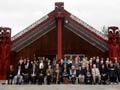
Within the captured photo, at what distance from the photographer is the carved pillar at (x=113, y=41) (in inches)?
1156

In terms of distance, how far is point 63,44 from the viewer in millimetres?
31812

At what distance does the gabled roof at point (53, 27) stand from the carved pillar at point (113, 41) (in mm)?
820

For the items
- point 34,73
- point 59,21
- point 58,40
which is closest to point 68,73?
point 34,73

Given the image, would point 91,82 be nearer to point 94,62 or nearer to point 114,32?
point 94,62

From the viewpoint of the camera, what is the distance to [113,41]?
1164 inches

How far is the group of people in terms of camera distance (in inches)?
991

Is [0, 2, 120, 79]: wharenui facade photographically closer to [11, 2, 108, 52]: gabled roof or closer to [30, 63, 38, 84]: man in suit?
[11, 2, 108, 52]: gabled roof

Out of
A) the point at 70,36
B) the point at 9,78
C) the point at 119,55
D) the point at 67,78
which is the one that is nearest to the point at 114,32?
the point at 119,55

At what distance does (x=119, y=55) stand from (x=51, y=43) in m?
4.96

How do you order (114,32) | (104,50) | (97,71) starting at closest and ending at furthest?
(97,71) → (114,32) → (104,50)

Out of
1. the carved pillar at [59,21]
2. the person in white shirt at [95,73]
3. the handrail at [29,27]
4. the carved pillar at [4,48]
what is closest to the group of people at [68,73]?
the person in white shirt at [95,73]

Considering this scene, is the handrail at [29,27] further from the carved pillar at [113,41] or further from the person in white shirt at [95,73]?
the person in white shirt at [95,73]

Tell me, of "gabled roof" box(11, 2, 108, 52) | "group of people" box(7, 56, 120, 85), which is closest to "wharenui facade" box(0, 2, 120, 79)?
"gabled roof" box(11, 2, 108, 52)

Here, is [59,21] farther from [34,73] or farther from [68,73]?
[34,73]
